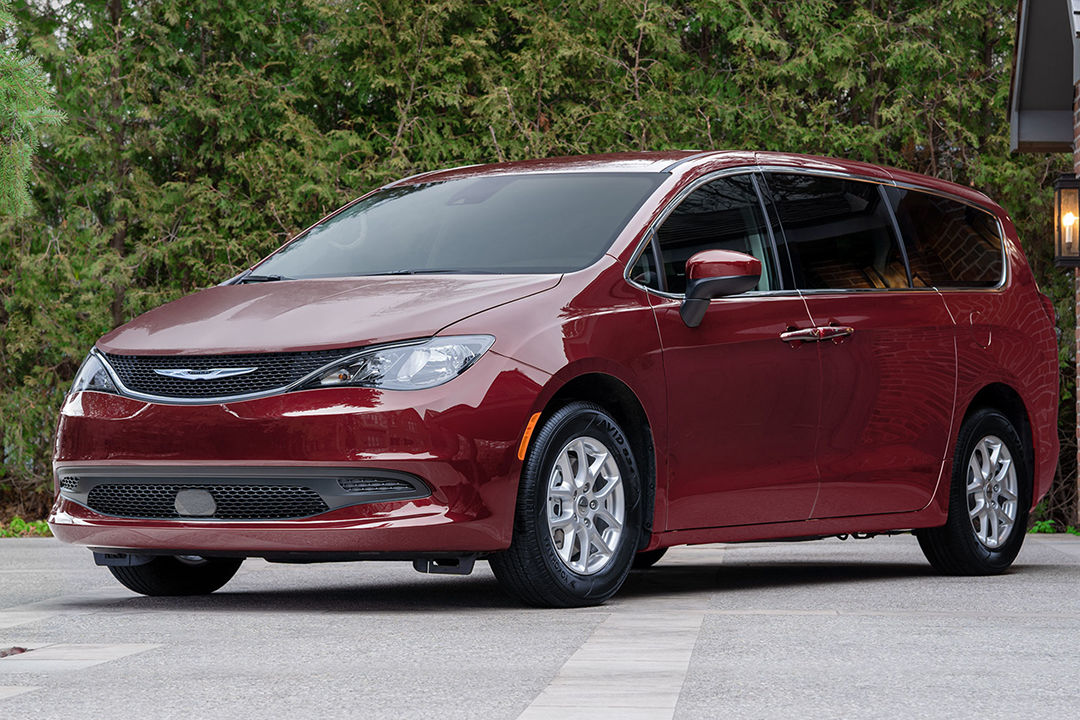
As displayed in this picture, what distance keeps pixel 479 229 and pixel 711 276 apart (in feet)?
3.49

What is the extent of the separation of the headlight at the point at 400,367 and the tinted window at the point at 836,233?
89.6 inches

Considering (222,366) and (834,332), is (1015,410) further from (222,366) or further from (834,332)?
(222,366)

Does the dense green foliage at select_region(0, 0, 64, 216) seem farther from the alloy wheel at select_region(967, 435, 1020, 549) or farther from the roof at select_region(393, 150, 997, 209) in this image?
the alloy wheel at select_region(967, 435, 1020, 549)

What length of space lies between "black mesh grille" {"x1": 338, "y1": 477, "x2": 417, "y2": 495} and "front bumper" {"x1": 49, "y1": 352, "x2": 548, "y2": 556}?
0.02 m

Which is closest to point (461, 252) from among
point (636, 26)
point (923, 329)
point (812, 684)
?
point (923, 329)

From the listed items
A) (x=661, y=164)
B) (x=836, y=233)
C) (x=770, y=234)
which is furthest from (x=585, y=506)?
(x=836, y=233)

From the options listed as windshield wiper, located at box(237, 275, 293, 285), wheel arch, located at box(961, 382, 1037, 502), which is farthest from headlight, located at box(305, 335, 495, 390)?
wheel arch, located at box(961, 382, 1037, 502)

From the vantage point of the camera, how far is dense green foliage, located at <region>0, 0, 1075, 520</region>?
16.2m

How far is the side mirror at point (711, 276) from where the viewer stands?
7273mm

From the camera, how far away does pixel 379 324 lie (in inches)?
256

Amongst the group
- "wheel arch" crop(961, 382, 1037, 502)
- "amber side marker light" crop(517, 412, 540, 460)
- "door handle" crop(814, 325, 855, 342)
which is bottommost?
"wheel arch" crop(961, 382, 1037, 502)

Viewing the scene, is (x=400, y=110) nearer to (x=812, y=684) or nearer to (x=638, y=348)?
(x=638, y=348)

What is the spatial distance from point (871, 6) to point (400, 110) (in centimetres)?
463

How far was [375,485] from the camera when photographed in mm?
6449
